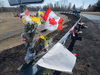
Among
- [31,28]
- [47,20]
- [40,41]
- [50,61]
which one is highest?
[47,20]

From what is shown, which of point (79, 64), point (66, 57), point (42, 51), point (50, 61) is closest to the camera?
point (50, 61)

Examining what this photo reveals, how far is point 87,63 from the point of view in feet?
10.2

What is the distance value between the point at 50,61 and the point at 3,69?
273 cm

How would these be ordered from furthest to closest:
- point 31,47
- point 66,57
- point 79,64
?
point 79,64 < point 31,47 < point 66,57

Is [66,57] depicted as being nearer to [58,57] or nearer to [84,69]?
[58,57]

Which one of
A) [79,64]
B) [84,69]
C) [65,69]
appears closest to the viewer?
[65,69]

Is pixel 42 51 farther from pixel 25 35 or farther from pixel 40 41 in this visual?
pixel 25 35

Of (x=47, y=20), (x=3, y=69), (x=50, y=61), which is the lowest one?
(x=3, y=69)

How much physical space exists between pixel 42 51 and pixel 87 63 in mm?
2274

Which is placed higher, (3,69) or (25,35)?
(25,35)

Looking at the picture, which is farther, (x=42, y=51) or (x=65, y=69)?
(x=42, y=51)

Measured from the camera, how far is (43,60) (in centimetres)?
178

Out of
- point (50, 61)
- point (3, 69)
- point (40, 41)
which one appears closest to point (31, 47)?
point (40, 41)

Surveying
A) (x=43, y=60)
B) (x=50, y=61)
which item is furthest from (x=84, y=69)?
(x=43, y=60)
